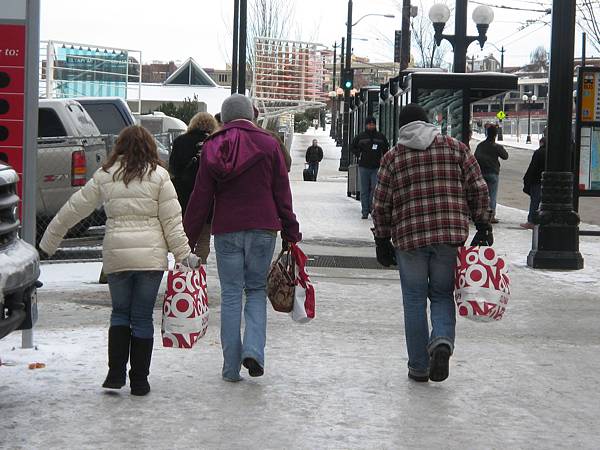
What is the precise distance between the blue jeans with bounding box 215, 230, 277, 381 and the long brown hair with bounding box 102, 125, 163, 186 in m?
0.68

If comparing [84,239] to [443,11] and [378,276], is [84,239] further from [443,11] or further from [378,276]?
[443,11]

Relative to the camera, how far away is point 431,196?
22.0ft

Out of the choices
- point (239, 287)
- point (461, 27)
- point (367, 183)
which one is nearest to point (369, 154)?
point (367, 183)

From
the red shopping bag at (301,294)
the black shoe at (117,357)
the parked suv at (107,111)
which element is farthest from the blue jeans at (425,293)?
the parked suv at (107,111)

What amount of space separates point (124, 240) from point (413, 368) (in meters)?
1.98

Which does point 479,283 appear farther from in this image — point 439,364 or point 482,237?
point 439,364

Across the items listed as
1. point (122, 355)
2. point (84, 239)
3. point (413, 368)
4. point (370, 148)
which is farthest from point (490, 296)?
point (370, 148)

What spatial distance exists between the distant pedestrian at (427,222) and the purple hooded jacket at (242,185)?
629mm

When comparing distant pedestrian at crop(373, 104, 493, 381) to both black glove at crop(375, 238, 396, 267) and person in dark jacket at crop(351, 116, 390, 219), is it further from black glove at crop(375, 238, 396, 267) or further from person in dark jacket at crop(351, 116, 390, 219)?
person in dark jacket at crop(351, 116, 390, 219)

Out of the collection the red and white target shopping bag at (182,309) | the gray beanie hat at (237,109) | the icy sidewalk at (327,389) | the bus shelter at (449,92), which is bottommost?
the icy sidewalk at (327,389)

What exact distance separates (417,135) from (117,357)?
2222mm

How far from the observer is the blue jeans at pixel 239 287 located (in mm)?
6664

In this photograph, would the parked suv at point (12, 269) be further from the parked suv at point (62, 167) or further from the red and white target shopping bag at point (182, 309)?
the parked suv at point (62, 167)

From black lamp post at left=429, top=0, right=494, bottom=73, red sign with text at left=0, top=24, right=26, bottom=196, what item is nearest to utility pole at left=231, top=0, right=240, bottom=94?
black lamp post at left=429, top=0, right=494, bottom=73
